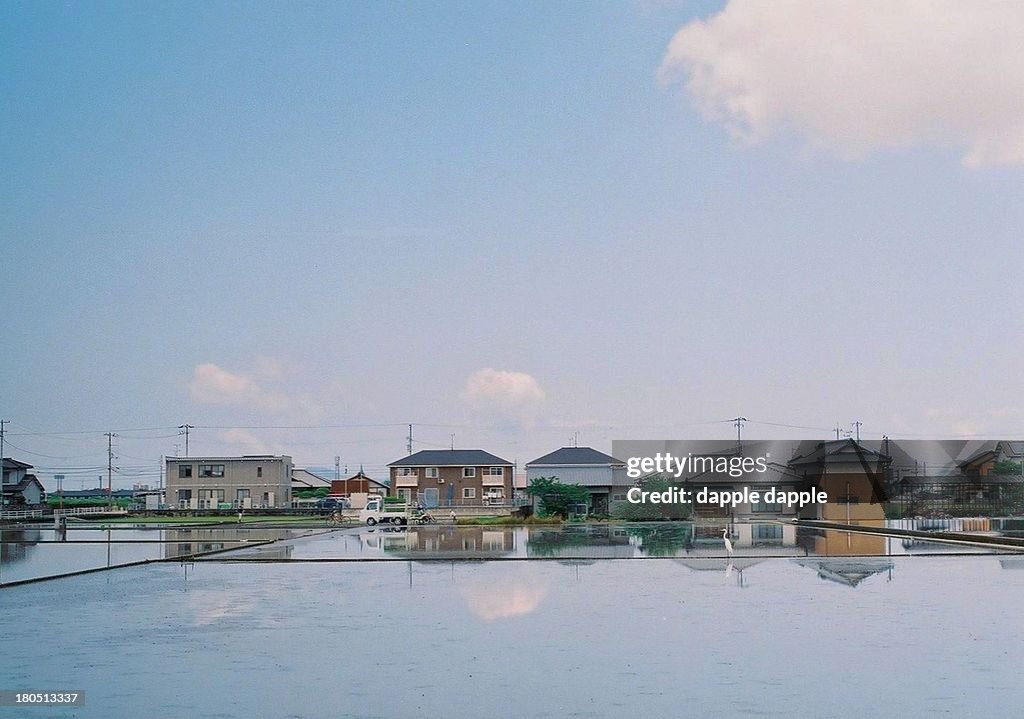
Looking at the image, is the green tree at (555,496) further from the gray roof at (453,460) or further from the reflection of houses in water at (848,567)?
the reflection of houses in water at (848,567)

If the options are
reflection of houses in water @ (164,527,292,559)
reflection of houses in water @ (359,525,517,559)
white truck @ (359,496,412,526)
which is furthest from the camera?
white truck @ (359,496,412,526)

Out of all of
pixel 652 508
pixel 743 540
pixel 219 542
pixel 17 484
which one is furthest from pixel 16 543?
pixel 17 484

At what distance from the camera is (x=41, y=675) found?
36.3 ft

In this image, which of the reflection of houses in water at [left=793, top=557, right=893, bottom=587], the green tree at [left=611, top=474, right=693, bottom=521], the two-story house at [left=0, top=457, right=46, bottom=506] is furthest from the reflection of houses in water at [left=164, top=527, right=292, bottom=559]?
the two-story house at [left=0, top=457, right=46, bottom=506]

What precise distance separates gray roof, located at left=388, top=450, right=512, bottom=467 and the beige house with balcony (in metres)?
12.0

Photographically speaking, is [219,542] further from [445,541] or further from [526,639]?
[526,639]

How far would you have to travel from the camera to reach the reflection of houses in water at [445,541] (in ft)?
104

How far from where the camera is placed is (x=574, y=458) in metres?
77.5

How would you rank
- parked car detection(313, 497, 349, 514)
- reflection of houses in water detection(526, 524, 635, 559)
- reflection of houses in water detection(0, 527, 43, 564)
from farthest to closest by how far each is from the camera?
parked car detection(313, 497, 349, 514) < reflection of houses in water detection(0, 527, 43, 564) < reflection of houses in water detection(526, 524, 635, 559)

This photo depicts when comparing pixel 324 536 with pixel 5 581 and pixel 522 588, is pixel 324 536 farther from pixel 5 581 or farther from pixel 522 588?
pixel 522 588

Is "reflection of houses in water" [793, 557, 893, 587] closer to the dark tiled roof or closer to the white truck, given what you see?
the white truck

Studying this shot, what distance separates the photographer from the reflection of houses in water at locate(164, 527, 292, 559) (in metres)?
31.4

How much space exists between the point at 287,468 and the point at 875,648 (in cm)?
7692

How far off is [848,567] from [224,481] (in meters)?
65.5
